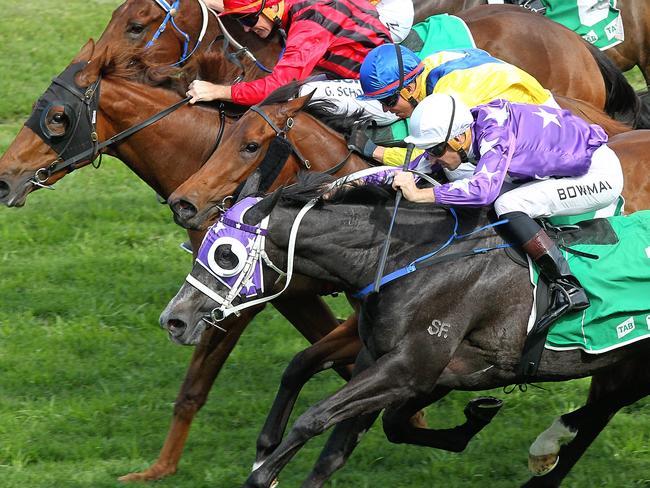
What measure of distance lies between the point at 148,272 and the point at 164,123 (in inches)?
102

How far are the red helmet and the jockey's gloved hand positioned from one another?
3.43 feet

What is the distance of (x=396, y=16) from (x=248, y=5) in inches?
33.1

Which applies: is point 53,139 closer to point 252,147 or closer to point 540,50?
point 252,147

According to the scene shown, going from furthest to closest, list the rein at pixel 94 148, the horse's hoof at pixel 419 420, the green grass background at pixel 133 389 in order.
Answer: the horse's hoof at pixel 419 420, the rein at pixel 94 148, the green grass background at pixel 133 389

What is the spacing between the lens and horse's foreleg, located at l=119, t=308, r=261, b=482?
5.91 metres

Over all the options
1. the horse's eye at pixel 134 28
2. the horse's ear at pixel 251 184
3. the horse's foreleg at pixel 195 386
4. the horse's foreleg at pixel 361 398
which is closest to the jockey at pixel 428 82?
the horse's ear at pixel 251 184

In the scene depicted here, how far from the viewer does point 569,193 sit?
4984 millimetres

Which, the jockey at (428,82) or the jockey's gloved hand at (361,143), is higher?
the jockey at (428,82)

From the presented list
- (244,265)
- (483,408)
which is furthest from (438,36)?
(244,265)

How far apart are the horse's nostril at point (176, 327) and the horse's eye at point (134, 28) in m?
2.83

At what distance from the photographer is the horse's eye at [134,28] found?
7000 millimetres


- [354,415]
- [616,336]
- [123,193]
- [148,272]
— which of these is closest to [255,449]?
[354,415]

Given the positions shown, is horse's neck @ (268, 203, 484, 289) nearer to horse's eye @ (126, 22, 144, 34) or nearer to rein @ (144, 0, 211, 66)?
rein @ (144, 0, 211, 66)

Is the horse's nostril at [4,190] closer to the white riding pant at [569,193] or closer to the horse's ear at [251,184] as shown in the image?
the horse's ear at [251,184]
